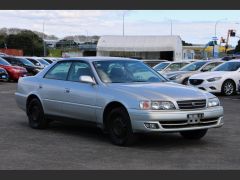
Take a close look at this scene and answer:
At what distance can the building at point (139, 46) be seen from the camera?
57312 millimetres

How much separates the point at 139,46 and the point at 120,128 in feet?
169

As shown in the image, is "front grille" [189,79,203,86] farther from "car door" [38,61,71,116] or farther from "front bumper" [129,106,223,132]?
"front bumper" [129,106,223,132]

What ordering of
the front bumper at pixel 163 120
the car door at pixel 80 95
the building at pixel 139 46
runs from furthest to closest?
the building at pixel 139 46 → the car door at pixel 80 95 → the front bumper at pixel 163 120

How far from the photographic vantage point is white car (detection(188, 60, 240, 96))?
746 inches

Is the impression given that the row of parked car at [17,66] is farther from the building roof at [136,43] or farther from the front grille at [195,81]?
the building roof at [136,43]

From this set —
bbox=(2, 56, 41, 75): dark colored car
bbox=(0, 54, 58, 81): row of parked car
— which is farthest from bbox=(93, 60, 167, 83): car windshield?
bbox=(2, 56, 41, 75): dark colored car

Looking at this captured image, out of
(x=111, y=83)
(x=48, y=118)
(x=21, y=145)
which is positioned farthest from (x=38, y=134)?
(x=111, y=83)

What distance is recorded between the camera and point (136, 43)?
59594 mm

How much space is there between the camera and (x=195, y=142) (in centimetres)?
862

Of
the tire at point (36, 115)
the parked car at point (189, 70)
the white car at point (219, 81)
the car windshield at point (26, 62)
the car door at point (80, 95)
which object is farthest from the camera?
the car windshield at point (26, 62)

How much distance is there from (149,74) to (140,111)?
171 centimetres

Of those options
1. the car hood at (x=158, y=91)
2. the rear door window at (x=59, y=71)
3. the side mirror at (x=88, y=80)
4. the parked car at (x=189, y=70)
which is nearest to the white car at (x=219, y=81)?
the parked car at (x=189, y=70)

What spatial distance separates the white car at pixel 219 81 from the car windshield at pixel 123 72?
388 inches

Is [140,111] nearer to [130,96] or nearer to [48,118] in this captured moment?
[130,96]
